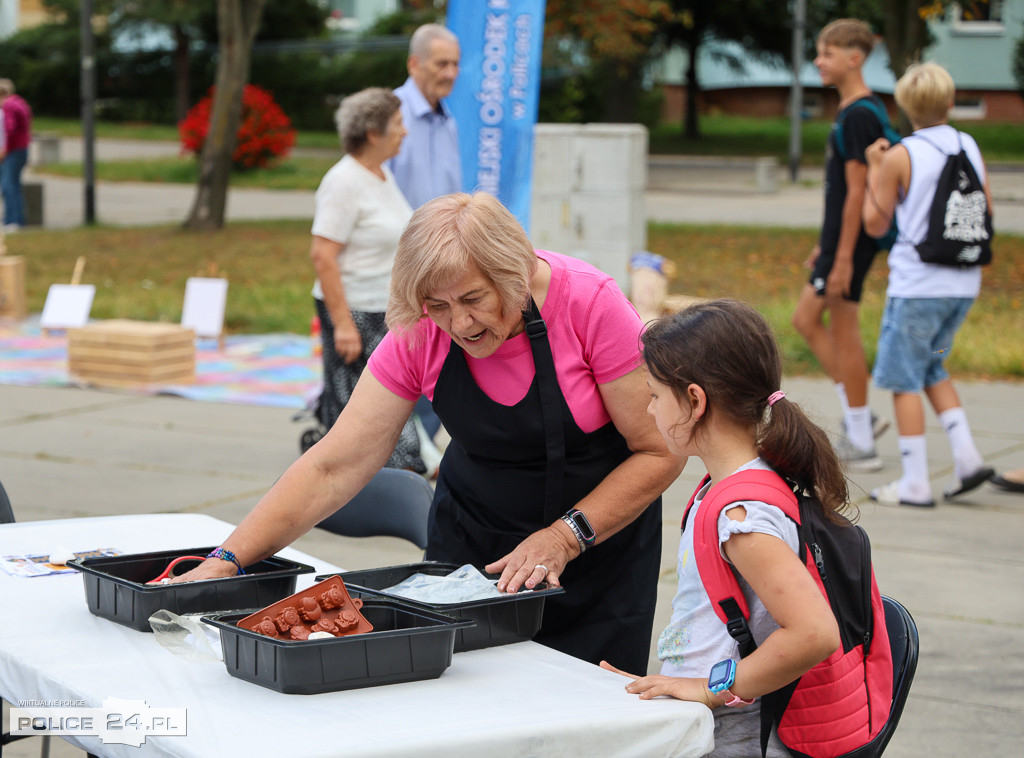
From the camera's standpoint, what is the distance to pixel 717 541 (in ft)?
7.21

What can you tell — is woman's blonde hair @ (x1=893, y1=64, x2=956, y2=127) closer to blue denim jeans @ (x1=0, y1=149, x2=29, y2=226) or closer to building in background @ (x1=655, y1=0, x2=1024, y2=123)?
blue denim jeans @ (x1=0, y1=149, x2=29, y2=226)

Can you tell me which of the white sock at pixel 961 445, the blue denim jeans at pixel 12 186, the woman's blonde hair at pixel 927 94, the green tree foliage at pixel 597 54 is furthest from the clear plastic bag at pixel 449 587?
the green tree foliage at pixel 597 54

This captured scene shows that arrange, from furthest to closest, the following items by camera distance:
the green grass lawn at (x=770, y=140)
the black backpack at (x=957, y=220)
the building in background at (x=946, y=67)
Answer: the building in background at (x=946, y=67) → the green grass lawn at (x=770, y=140) → the black backpack at (x=957, y=220)

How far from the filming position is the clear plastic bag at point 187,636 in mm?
2227

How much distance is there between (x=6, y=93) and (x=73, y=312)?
941cm

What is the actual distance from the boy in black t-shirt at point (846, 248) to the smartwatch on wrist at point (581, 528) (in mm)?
3900

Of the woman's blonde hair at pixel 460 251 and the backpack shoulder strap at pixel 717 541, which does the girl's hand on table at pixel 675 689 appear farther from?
the woman's blonde hair at pixel 460 251

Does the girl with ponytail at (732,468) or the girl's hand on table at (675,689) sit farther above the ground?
the girl with ponytail at (732,468)

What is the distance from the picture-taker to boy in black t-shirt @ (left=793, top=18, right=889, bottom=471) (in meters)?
6.39

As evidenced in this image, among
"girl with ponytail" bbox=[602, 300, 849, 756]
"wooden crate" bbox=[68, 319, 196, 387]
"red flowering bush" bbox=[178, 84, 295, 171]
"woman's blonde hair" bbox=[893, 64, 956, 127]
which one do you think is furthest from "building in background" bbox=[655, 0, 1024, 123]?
"girl with ponytail" bbox=[602, 300, 849, 756]

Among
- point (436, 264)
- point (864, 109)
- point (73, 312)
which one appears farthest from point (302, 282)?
point (436, 264)

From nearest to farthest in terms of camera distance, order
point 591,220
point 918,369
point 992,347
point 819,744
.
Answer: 1. point 819,744
2. point 918,369
3. point 992,347
4. point 591,220

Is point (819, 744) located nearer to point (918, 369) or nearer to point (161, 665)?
point (161, 665)

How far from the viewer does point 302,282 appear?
13.6 meters
